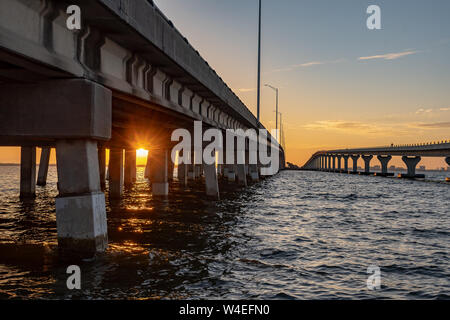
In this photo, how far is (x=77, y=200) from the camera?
1076cm

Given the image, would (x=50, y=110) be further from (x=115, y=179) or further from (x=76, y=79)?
(x=115, y=179)

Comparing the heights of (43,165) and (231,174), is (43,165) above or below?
above


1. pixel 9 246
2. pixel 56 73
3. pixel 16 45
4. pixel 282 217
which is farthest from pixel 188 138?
pixel 16 45

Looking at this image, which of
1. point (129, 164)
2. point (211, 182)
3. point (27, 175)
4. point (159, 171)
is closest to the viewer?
point (159, 171)

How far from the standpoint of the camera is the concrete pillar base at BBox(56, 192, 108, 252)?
10742 millimetres

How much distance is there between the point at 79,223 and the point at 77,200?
0.65 meters

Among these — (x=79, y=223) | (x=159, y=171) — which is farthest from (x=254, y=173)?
(x=79, y=223)

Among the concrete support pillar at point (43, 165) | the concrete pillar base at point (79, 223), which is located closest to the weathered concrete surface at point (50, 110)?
A: the concrete pillar base at point (79, 223)

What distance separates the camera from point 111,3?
991 centimetres

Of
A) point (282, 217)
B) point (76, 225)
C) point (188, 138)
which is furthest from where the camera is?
point (188, 138)

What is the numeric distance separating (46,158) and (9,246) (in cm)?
4263

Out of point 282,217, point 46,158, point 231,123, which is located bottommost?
point 282,217

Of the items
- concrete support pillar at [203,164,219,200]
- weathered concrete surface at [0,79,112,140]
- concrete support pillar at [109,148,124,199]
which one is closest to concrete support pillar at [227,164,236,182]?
concrete support pillar at [203,164,219,200]

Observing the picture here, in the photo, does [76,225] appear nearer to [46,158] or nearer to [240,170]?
[240,170]
